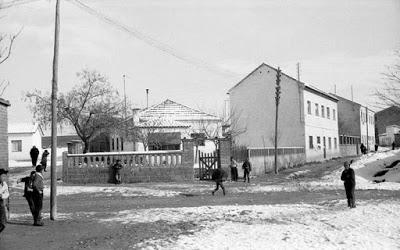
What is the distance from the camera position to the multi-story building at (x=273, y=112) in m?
47.4

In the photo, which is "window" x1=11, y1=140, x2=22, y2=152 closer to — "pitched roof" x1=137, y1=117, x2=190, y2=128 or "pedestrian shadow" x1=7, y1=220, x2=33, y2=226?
"pitched roof" x1=137, y1=117, x2=190, y2=128

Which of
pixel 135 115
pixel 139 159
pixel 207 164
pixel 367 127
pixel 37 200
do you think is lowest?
pixel 37 200

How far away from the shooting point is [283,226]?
1201 centimetres

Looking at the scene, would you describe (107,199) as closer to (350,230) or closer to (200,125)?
(350,230)

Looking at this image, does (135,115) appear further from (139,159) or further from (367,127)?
(367,127)

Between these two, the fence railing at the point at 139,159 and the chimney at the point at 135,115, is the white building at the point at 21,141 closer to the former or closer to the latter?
the chimney at the point at 135,115

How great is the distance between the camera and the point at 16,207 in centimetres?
1766

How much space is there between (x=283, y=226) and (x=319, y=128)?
42234 mm

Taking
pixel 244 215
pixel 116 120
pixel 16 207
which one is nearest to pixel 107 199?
pixel 16 207

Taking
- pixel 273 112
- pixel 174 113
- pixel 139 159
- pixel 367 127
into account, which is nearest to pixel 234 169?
pixel 139 159

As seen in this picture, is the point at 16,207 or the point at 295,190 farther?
the point at 295,190

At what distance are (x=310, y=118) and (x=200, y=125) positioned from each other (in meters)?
10.8

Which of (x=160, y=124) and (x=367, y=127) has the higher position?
(x=367, y=127)

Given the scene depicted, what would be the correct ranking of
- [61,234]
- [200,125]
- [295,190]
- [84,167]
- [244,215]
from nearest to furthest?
1. [61,234]
2. [244,215]
3. [295,190]
4. [84,167]
5. [200,125]
